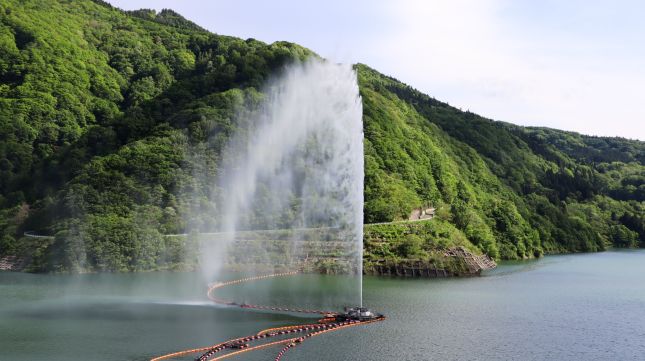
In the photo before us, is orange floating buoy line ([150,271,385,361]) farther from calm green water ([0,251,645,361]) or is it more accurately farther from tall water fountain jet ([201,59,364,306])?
tall water fountain jet ([201,59,364,306])

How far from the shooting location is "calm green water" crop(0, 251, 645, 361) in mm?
52375

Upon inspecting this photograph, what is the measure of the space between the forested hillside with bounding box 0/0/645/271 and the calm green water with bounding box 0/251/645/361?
13.6 meters

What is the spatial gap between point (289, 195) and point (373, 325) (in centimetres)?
5954

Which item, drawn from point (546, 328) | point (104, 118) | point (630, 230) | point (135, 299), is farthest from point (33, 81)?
point (630, 230)

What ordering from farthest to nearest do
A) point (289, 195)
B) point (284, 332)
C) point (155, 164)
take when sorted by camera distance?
point (155, 164)
point (289, 195)
point (284, 332)

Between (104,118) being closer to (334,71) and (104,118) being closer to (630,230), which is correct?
(334,71)

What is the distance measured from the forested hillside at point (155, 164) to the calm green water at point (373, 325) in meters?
13.6

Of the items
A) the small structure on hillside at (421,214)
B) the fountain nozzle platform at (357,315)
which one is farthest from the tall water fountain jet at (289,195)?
the small structure on hillside at (421,214)

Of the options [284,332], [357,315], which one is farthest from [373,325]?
[284,332]

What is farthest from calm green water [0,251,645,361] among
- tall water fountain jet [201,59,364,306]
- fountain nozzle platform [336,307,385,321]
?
tall water fountain jet [201,59,364,306]

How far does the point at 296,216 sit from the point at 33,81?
8069 cm

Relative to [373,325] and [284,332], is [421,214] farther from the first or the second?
[284,332]

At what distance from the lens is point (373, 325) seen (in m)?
60.9

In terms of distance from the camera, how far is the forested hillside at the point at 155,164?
108438 mm
